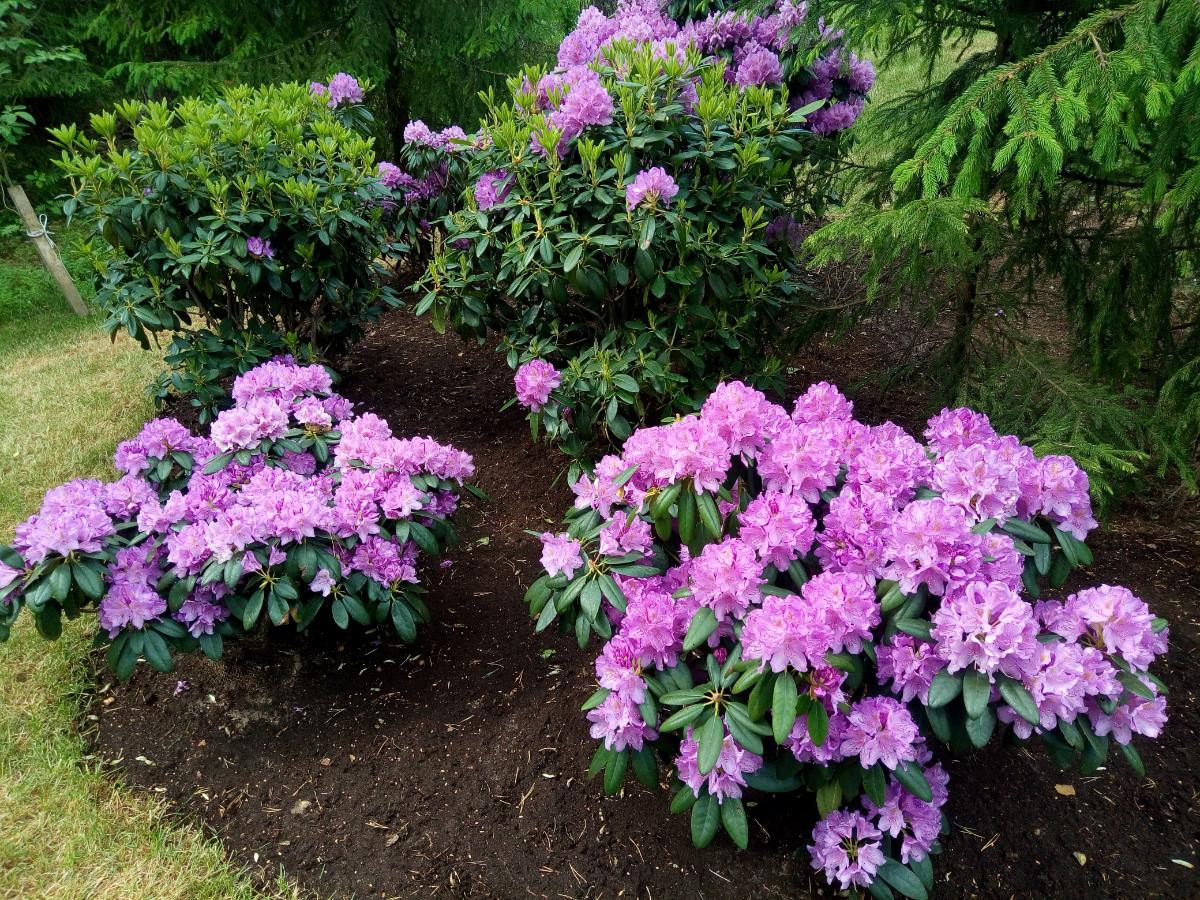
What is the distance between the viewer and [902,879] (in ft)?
5.47

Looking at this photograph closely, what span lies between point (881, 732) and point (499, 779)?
1.14 meters

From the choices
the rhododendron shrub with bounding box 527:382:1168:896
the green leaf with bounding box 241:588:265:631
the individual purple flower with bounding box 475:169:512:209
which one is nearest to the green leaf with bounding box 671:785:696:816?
the rhododendron shrub with bounding box 527:382:1168:896

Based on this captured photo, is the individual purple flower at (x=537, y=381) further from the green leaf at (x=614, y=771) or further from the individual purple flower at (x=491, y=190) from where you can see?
the green leaf at (x=614, y=771)

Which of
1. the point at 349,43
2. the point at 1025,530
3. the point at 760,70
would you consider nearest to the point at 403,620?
the point at 1025,530

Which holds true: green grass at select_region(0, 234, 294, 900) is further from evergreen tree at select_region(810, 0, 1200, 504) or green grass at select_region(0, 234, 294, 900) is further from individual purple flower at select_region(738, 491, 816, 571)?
evergreen tree at select_region(810, 0, 1200, 504)

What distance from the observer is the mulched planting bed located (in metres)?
1.94

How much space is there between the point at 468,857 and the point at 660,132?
2.38m

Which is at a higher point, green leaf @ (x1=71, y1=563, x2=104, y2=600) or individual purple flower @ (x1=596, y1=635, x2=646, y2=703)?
green leaf @ (x1=71, y1=563, x2=104, y2=600)

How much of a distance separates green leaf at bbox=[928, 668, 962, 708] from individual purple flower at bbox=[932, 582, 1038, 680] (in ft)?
0.07

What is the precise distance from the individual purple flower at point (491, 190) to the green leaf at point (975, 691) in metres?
2.38

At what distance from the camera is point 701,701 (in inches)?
65.0

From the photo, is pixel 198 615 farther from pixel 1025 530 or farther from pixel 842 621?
pixel 1025 530

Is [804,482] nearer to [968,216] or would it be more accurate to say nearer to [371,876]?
[371,876]

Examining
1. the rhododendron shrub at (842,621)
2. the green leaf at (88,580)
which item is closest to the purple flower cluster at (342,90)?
the green leaf at (88,580)
